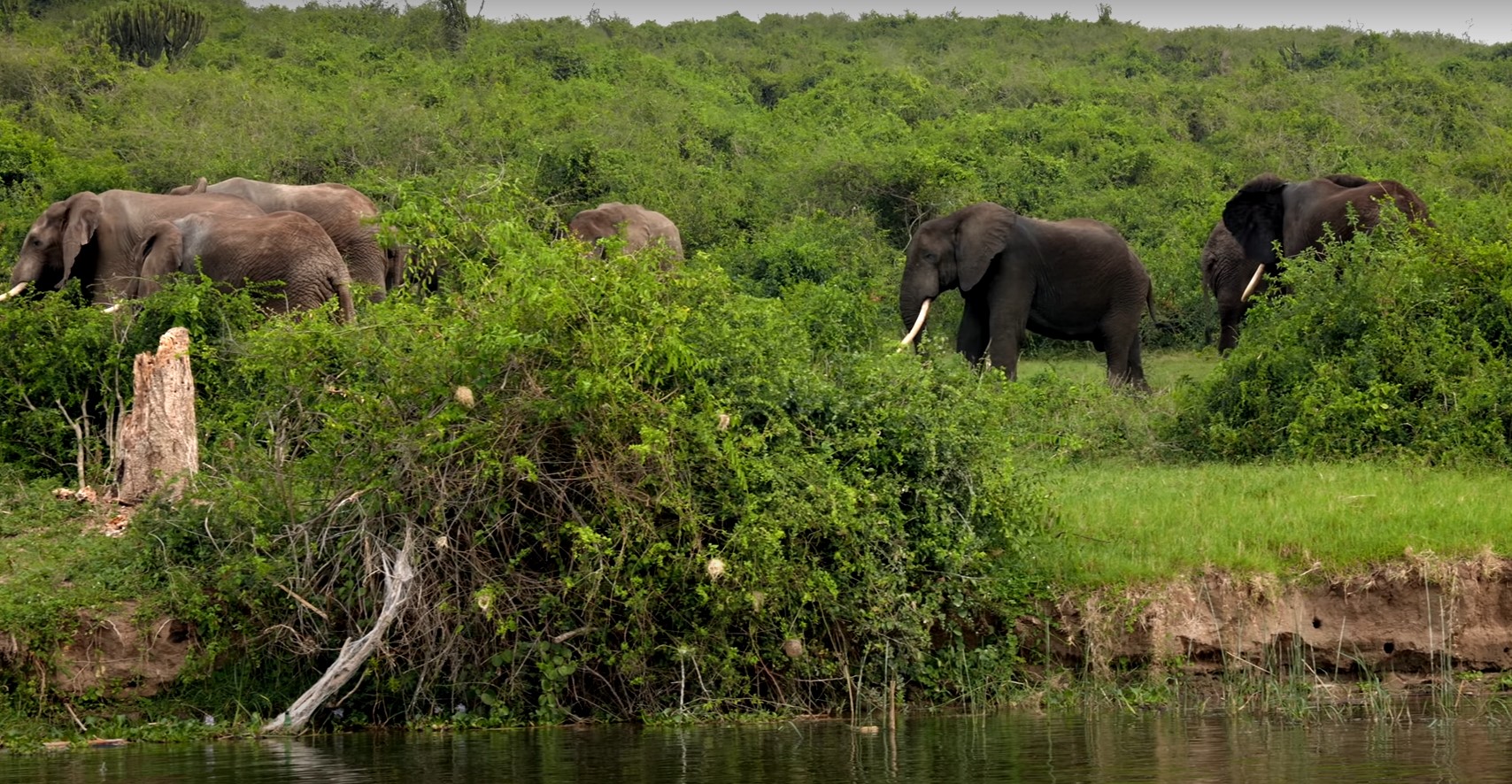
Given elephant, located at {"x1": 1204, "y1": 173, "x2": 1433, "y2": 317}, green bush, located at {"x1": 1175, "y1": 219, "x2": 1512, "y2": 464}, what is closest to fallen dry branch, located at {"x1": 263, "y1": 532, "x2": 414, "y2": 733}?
green bush, located at {"x1": 1175, "y1": 219, "x2": 1512, "y2": 464}

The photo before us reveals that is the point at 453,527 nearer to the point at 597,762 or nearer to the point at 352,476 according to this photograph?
the point at 352,476

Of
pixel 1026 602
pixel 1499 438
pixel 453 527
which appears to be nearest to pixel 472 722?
pixel 453 527

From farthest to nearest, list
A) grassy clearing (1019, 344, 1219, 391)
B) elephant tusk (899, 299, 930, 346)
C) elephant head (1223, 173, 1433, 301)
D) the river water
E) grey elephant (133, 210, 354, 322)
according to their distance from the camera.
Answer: grassy clearing (1019, 344, 1219, 391) < elephant tusk (899, 299, 930, 346) < elephant head (1223, 173, 1433, 301) < grey elephant (133, 210, 354, 322) < the river water

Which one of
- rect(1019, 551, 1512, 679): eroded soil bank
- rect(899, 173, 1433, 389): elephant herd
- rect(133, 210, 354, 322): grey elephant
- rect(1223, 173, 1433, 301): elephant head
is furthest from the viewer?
rect(899, 173, 1433, 389): elephant herd

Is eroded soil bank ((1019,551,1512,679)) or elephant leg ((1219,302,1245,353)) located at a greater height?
elephant leg ((1219,302,1245,353))

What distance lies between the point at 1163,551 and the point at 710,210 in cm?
1484

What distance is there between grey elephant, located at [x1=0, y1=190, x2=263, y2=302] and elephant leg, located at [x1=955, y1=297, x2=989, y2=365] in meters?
6.63

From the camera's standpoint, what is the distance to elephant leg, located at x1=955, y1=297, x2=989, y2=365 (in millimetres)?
18094

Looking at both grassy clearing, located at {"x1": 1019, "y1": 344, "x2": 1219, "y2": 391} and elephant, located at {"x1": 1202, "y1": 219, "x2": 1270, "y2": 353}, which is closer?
grassy clearing, located at {"x1": 1019, "y1": 344, "x2": 1219, "y2": 391}

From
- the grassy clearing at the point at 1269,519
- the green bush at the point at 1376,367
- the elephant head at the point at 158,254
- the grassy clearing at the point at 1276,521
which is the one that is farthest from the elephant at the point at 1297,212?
the elephant head at the point at 158,254

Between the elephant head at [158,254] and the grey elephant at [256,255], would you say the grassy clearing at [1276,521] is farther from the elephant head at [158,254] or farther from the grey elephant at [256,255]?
the elephant head at [158,254]

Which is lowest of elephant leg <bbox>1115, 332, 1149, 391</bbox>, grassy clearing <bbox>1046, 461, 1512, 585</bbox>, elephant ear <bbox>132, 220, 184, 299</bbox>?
grassy clearing <bbox>1046, 461, 1512, 585</bbox>

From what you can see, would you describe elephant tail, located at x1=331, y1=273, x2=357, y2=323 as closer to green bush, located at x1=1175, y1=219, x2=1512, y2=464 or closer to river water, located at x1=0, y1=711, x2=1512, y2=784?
green bush, located at x1=1175, y1=219, x2=1512, y2=464

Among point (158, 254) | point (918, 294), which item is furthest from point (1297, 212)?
point (158, 254)
